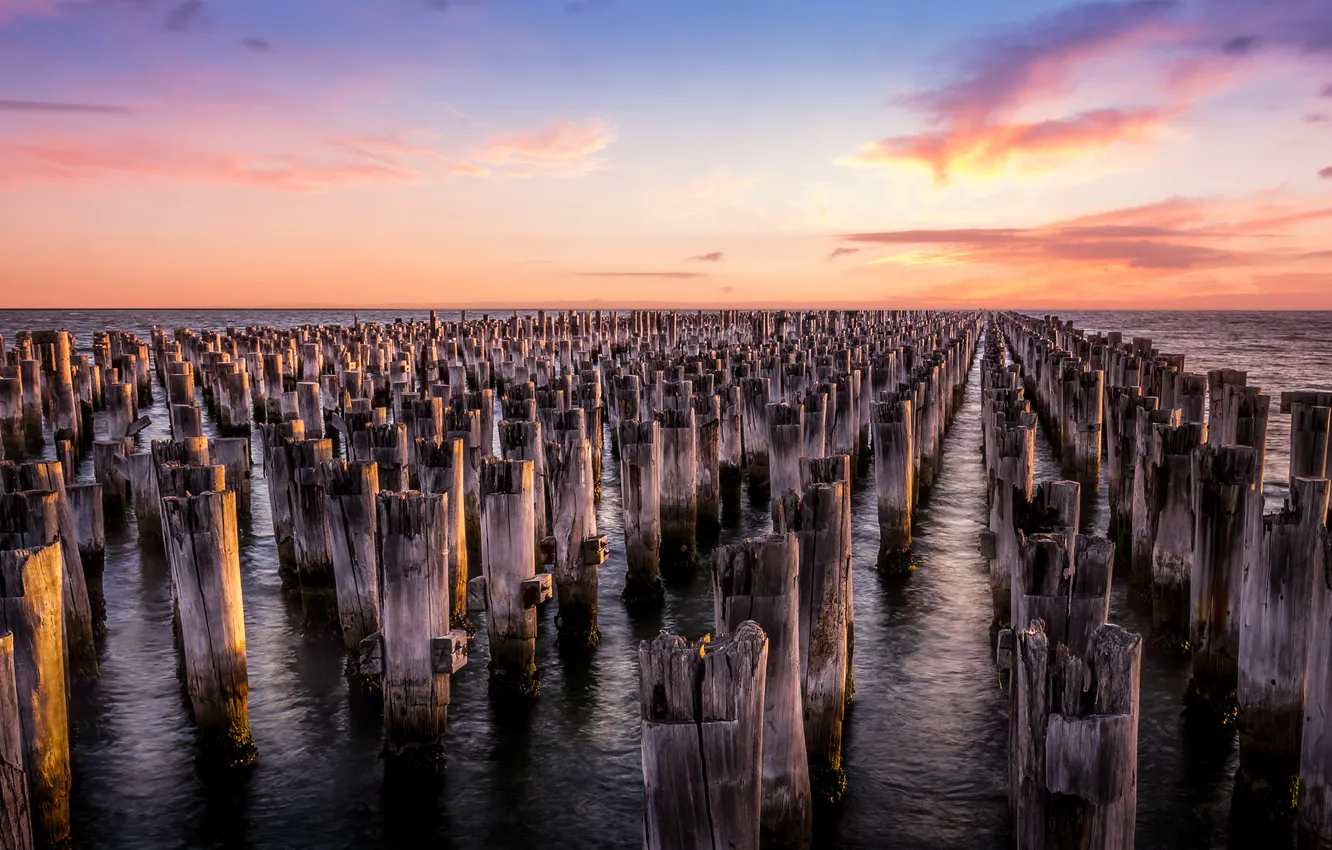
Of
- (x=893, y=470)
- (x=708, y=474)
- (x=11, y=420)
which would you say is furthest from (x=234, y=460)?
(x=11, y=420)

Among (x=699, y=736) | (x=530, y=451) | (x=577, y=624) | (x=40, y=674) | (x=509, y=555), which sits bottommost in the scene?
(x=577, y=624)

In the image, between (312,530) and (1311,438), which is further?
(1311,438)

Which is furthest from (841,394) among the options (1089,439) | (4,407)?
(4,407)

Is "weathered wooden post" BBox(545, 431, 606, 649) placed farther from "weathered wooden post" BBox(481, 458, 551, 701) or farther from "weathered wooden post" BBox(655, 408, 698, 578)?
"weathered wooden post" BBox(655, 408, 698, 578)

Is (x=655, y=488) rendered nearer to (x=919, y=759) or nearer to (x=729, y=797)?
(x=919, y=759)

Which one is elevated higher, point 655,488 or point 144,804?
point 655,488

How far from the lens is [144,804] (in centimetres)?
599

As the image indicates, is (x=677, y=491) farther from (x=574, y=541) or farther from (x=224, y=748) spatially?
(x=224, y=748)

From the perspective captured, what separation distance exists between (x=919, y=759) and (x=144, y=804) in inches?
207

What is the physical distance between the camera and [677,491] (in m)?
10.2

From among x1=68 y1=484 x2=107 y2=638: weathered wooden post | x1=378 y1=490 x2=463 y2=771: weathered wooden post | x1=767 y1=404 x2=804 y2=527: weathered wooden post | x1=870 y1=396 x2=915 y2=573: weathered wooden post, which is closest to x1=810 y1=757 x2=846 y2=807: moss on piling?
x1=378 y1=490 x2=463 y2=771: weathered wooden post

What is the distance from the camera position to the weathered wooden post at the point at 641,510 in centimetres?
895

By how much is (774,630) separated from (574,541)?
3.70 metres

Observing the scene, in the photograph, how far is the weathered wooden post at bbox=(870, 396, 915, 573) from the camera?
1016cm
